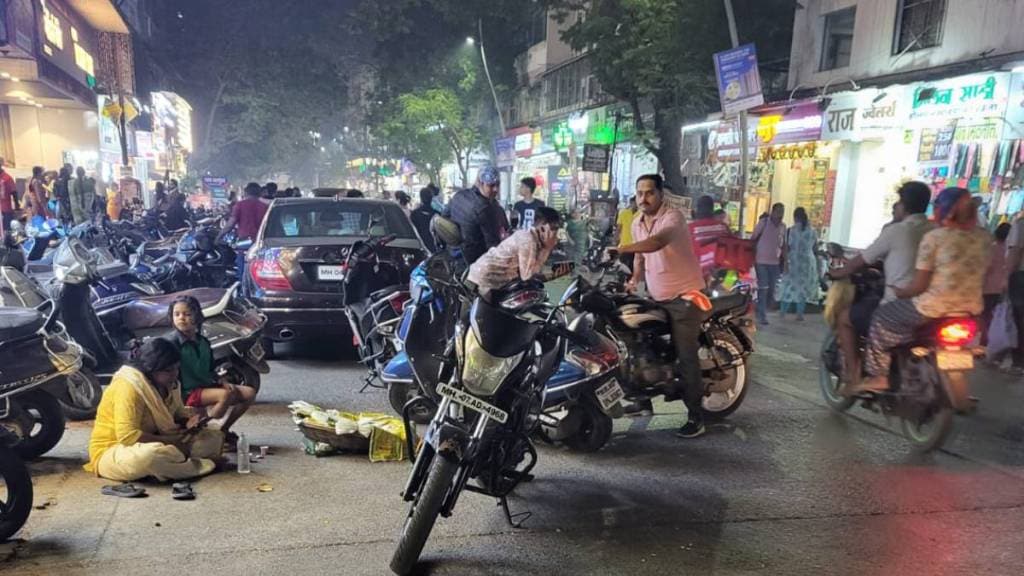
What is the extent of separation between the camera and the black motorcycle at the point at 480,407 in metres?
3.11

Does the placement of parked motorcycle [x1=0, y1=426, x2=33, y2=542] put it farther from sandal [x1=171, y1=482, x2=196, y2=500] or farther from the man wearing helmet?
the man wearing helmet

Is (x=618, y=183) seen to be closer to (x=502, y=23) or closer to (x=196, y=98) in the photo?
(x=502, y=23)

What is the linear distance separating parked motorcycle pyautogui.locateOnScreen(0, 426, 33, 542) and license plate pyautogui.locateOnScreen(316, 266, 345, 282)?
3.65 metres

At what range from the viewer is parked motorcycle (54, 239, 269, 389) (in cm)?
541

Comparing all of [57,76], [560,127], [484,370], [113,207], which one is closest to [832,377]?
[484,370]

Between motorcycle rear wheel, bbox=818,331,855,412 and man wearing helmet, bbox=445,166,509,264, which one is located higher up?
man wearing helmet, bbox=445,166,509,264

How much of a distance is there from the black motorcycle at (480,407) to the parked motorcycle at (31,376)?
266 cm

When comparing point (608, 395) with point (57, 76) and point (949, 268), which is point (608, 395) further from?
point (57, 76)

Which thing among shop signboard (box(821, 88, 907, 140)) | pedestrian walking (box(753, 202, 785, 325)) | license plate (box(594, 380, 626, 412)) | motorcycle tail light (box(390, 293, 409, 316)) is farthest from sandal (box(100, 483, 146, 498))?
shop signboard (box(821, 88, 907, 140))

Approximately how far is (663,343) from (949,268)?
199 cm

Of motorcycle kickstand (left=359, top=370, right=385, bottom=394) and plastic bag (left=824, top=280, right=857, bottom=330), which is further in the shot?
motorcycle kickstand (left=359, top=370, right=385, bottom=394)

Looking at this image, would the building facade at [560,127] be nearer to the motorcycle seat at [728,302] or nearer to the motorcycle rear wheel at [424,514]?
the motorcycle seat at [728,302]

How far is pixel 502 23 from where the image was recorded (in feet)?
99.6

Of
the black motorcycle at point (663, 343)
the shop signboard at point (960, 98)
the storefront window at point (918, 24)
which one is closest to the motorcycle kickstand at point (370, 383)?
the black motorcycle at point (663, 343)
